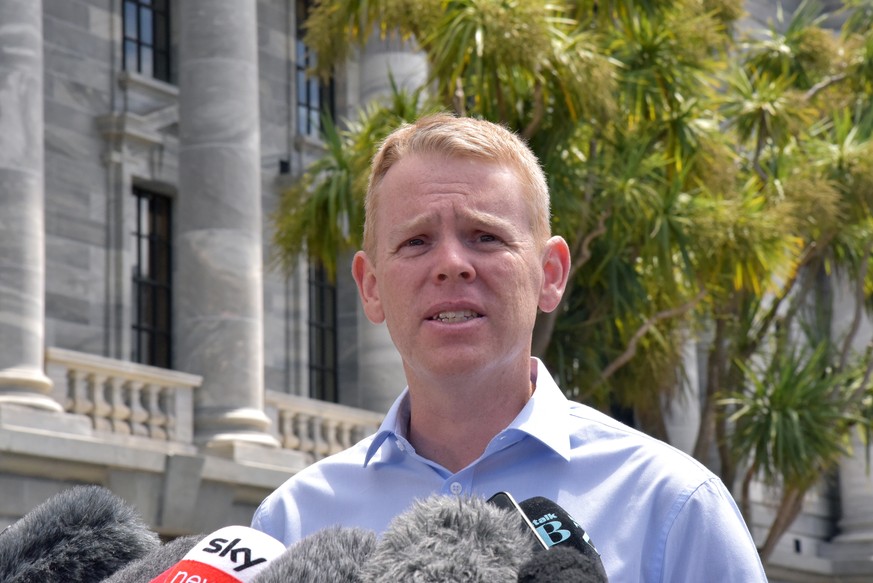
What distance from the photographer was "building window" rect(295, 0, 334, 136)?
23453mm

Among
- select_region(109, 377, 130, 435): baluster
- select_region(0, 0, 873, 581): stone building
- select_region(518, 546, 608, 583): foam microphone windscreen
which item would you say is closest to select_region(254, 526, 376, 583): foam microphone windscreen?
select_region(518, 546, 608, 583): foam microphone windscreen

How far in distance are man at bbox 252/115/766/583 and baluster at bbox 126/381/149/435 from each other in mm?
13930

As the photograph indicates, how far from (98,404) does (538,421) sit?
13.8m

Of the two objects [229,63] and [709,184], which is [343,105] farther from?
[709,184]

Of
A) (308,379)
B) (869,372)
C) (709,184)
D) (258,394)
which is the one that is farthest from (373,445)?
(308,379)

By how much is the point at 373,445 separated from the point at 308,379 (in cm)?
2028

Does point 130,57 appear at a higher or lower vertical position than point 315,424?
higher

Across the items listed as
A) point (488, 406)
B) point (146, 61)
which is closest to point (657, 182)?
point (146, 61)

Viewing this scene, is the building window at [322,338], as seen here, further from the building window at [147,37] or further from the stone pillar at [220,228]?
the stone pillar at [220,228]

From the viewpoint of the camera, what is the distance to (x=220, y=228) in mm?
17344

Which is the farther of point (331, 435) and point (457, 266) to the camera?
point (331, 435)

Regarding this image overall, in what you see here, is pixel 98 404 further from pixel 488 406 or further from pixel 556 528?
pixel 556 528

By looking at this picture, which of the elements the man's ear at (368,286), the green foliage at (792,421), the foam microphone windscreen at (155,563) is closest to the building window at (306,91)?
the green foliage at (792,421)

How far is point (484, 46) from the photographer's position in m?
13.3
